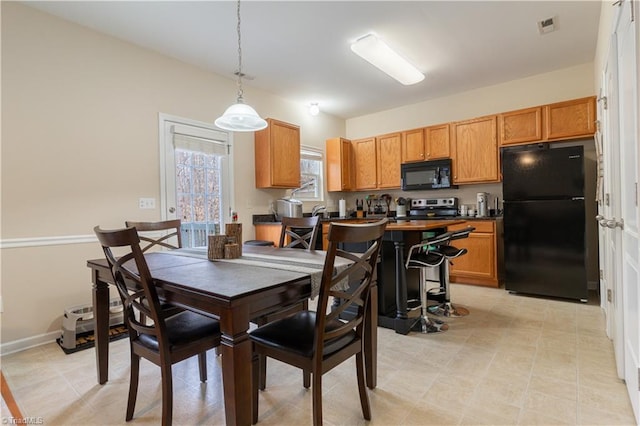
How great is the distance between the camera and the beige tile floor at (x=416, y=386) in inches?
63.4

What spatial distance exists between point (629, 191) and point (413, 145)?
3.49 m

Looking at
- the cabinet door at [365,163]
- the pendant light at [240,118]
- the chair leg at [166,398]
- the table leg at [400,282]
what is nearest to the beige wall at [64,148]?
the pendant light at [240,118]

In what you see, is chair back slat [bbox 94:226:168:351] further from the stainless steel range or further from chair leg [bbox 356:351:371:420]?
the stainless steel range

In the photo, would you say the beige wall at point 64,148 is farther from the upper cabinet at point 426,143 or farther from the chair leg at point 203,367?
the upper cabinet at point 426,143

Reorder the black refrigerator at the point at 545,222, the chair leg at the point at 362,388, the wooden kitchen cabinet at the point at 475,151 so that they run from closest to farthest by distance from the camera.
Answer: the chair leg at the point at 362,388 < the black refrigerator at the point at 545,222 < the wooden kitchen cabinet at the point at 475,151

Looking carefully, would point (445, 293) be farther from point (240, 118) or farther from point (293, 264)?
point (240, 118)

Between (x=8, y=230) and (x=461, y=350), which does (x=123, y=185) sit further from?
(x=461, y=350)

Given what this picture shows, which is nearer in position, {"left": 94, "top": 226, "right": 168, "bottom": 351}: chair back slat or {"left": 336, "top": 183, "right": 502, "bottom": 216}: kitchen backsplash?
{"left": 94, "top": 226, "right": 168, "bottom": 351}: chair back slat

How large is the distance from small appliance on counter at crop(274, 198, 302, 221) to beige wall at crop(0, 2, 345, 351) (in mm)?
1652

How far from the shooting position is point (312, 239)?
7.70 feet

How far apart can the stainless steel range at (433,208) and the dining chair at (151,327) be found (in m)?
4.04

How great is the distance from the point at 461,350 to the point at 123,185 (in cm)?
331

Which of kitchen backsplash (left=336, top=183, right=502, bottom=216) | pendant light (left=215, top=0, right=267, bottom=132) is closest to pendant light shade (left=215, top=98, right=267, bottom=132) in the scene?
pendant light (left=215, top=0, right=267, bottom=132)

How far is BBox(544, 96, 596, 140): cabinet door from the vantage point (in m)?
3.65
